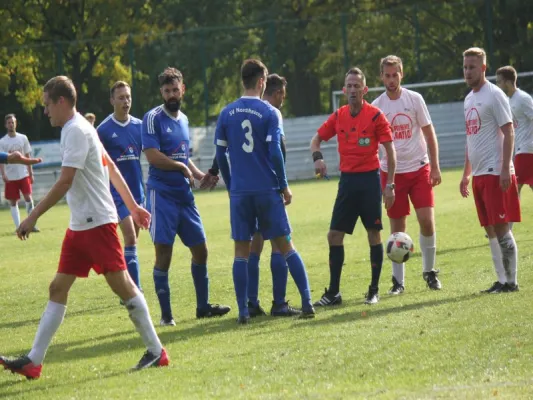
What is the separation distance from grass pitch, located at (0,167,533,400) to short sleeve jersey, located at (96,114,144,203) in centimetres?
141

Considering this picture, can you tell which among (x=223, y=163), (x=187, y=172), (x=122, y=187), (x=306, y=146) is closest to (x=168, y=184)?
(x=187, y=172)

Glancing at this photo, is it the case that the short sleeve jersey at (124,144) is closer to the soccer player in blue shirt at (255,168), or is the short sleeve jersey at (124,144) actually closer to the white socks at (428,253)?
the soccer player in blue shirt at (255,168)

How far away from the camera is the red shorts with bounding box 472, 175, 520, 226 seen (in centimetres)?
1016

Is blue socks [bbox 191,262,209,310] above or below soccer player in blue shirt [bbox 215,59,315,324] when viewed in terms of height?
below

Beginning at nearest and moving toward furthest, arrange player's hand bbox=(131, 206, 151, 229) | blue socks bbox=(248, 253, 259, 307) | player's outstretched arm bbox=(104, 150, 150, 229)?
player's outstretched arm bbox=(104, 150, 150, 229) < player's hand bbox=(131, 206, 151, 229) < blue socks bbox=(248, 253, 259, 307)

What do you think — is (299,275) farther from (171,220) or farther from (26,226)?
(26,226)

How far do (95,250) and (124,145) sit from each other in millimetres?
4167

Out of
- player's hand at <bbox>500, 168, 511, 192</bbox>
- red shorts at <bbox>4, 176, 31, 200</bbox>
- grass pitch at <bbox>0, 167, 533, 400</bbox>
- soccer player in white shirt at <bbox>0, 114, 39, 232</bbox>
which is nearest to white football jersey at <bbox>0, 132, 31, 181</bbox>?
soccer player in white shirt at <bbox>0, 114, 39, 232</bbox>

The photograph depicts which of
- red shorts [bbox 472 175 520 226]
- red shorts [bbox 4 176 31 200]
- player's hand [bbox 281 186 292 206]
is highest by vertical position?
player's hand [bbox 281 186 292 206]

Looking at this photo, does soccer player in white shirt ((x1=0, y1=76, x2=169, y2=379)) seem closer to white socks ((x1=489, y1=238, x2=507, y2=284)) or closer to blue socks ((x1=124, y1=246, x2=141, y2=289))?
blue socks ((x1=124, y1=246, x2=141, y2=289))

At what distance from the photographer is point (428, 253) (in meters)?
11.1

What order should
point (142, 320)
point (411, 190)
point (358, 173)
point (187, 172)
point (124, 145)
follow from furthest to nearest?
point (124, 145)
point (411, 190)
point (358, 173)
point (187, 172)
point (142, 320)

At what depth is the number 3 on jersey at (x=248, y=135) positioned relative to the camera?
30.5 ft

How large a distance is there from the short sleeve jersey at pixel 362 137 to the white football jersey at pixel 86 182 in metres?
3.46
